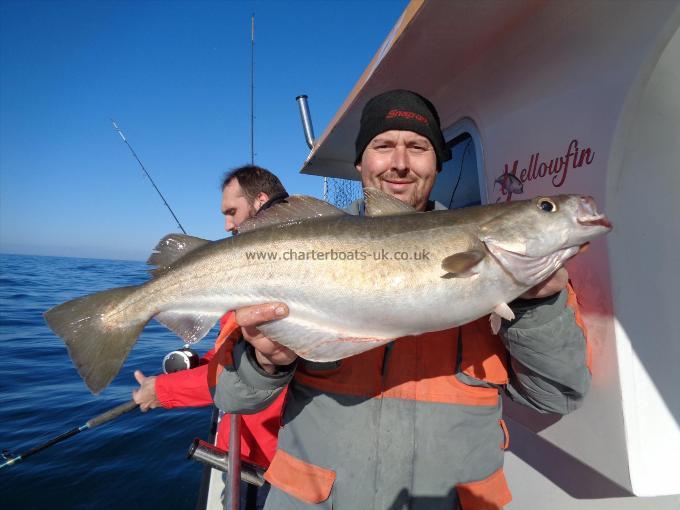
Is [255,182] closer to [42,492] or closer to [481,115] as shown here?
[481,115]

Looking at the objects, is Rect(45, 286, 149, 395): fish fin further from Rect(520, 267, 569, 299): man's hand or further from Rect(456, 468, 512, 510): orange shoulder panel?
Rect(520, 267, 569, 299): man's hand

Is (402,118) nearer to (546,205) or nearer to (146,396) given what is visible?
(546,205)

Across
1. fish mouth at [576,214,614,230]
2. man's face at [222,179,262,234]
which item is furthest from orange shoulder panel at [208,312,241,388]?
man's face at [222,179,262,234]

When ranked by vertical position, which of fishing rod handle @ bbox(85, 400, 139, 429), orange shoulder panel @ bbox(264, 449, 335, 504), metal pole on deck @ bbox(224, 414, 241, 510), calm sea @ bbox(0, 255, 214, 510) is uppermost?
orange shoulder panel @ bbox(264, 449, 335, 504)

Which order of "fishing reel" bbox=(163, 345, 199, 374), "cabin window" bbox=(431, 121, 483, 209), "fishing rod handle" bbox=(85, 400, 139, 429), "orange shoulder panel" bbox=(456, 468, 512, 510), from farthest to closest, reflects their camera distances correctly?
"fishing reel" bbox=(163, 345, 199, 374) → "fishing rod handle" bbox=(85, 400, 139, 429) → "cabin window" bbox=(431, 121, 483, 209) → "orange shoulder panel" bbox=(456, 468, 512, 510)

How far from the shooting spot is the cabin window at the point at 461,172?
4223 mm

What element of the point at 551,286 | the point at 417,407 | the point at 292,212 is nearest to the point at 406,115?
the point at 292,212

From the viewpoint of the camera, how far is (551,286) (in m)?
1.98

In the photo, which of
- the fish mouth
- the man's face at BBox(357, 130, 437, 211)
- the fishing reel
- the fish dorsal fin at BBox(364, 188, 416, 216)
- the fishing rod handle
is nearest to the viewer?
the fish mouth

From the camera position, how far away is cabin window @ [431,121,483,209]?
4.22m

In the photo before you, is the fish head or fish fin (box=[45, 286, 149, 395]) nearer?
the fish head

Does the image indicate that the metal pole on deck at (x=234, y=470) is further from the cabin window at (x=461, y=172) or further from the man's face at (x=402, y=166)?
the cabin window at (x=461, y=172)

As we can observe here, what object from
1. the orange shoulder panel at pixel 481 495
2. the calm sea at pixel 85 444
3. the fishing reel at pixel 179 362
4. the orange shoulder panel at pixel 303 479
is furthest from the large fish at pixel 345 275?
the calm sea at pixel 85 444

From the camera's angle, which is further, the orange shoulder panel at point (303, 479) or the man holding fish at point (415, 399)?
the orange shoulder panel at point (303, 479)
